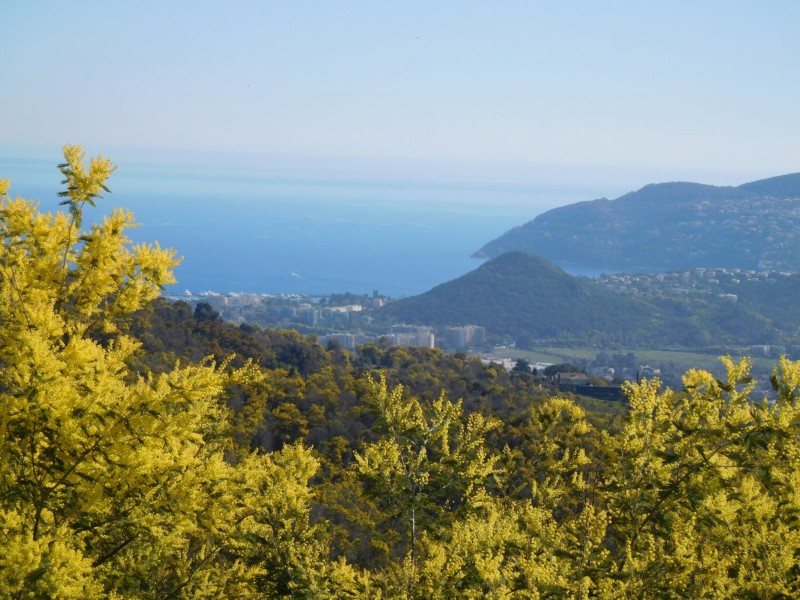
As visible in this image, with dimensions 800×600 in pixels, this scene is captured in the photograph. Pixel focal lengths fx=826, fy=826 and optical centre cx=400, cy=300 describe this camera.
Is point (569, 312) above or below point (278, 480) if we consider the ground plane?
below

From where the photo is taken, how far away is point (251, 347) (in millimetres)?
31094

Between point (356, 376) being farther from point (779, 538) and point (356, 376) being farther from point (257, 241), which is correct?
point (257, 241)

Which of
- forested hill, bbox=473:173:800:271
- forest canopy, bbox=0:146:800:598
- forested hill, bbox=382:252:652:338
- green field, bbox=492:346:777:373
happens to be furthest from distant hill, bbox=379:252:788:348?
forest canopy, bbox=0:146:800:598

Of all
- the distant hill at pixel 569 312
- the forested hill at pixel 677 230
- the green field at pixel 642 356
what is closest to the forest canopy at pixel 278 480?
the green field at pixel 642 356

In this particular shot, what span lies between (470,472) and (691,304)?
84359mm

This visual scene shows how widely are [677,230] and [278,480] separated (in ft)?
418

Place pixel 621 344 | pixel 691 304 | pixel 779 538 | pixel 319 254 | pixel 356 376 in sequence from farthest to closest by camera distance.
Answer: pixel 319 254
pixel 691 304
pixel 621 344
pixel 356 376
pixel 779 538

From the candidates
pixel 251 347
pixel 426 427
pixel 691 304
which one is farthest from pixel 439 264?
pixel 426 427

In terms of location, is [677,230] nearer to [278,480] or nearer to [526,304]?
[526,304]

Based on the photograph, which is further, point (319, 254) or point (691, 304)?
point (319, 254)

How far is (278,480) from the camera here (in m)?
7.24

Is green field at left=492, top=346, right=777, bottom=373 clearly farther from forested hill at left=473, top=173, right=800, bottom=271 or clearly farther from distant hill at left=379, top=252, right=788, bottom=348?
forested hill at left=473, top=173, right=800, bottom=271

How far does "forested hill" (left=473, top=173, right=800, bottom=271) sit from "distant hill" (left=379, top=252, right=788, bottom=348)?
88.6ft

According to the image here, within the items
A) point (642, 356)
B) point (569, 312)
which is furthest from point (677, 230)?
point (642, 356)
